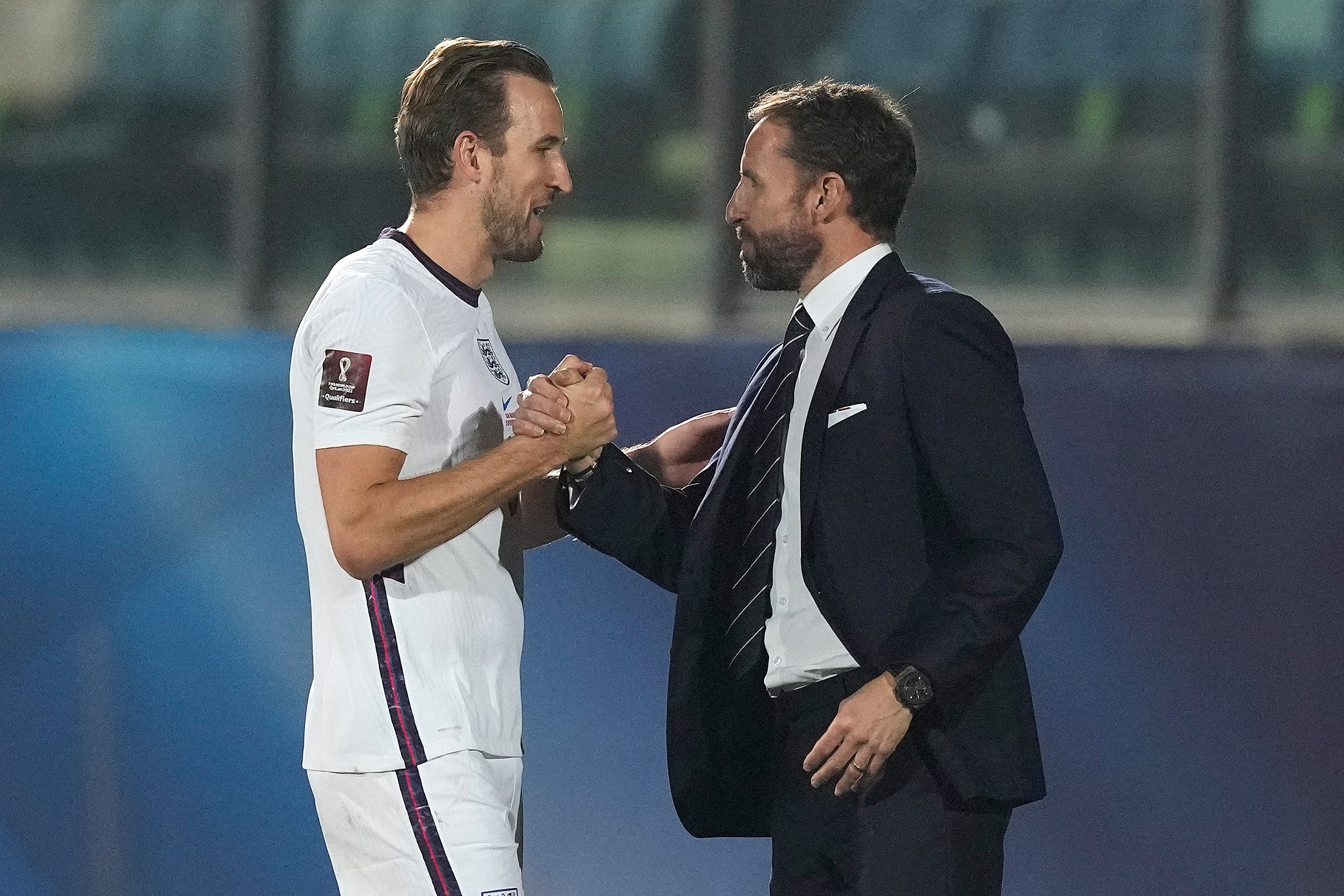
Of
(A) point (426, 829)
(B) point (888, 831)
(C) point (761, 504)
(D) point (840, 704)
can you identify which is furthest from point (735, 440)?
(A) point (426, 829)

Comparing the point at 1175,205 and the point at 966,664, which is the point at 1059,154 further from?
the point at 966,664

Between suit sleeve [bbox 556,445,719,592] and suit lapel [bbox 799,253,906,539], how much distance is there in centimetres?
26

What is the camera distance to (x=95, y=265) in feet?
14.1

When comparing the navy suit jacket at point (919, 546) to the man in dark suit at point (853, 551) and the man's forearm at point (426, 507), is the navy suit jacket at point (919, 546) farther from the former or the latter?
the man's forearm at point (426, 507)

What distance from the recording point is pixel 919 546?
2.13 metres

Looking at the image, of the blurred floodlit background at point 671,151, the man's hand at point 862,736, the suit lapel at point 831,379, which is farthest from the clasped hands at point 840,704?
the blurred floodlit background at point 671,151

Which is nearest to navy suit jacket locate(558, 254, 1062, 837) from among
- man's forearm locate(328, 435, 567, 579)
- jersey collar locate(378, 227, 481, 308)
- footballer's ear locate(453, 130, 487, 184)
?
man's forearm locate(328, 435, 567, 579)

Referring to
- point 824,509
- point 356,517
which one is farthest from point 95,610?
point 824,509

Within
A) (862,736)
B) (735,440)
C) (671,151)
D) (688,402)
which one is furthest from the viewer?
(671,151)

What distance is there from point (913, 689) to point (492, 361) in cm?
73

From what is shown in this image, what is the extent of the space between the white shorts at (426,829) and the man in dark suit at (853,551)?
12.1 inches

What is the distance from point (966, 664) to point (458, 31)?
2.57 m

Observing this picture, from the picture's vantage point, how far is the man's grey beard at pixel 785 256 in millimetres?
2326

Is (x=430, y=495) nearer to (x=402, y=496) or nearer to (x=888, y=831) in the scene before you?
(x=402, y=496)
